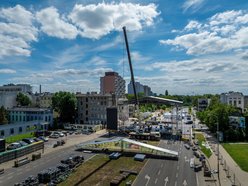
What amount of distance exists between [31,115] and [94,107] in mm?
21246

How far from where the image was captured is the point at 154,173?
1431 inches

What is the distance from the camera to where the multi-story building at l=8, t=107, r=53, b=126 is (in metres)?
76.2

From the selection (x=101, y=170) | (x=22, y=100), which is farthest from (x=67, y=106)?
(x=101, y=170)

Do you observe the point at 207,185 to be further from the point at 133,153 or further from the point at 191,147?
the point at 191,147

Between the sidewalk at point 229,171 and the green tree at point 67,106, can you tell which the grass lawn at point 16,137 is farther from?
the sidewalk at point 229,171

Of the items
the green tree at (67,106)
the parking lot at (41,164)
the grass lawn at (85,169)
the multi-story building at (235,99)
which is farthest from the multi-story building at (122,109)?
the multi-story building at (235,99)

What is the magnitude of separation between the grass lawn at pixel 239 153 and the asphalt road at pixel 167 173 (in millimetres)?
8202

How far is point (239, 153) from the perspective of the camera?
158 feet

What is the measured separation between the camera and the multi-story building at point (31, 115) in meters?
76.2

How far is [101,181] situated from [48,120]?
164 ft

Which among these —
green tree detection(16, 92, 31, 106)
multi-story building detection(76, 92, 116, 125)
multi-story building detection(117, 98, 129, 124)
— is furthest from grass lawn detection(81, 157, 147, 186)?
green tree detection(16, 92, 31, 106)

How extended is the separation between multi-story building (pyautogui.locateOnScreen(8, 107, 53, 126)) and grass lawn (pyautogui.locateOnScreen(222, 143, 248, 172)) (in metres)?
51.6

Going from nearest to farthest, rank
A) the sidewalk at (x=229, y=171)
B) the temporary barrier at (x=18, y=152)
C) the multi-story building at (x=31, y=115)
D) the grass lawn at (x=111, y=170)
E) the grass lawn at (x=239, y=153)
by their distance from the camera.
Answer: the grass lawn at (x=111, y=170) → the sidewalk at (x=229, y=171) → the grass lawn at (x=239, y=153) → the temporary barrier at (x=18, y=152) → the multi-story building at (x=31, y=115)

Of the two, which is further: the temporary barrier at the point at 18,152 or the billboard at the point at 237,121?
the billboard at the point at 237,121
